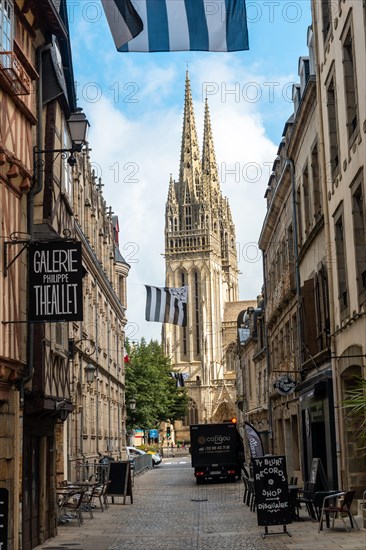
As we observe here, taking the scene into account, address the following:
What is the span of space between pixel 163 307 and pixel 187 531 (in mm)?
17676

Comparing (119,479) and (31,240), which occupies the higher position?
(31,240)

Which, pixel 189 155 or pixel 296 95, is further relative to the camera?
pixel 189 155

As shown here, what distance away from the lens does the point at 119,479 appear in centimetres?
2662

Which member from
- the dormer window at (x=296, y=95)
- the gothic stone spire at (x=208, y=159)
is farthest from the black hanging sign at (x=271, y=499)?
the gothic stone spire at (x=208, y=159)

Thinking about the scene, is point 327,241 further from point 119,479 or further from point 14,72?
point 119,479

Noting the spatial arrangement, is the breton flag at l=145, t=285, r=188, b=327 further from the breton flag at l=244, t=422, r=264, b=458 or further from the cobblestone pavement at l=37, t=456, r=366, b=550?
the breton flag at l=244, t=422, r=264, b=458

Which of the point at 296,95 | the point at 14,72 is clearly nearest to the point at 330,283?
the point at 14,72

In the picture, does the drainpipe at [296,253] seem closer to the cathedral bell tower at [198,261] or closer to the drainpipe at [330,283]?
the drainpipe at [330,283]

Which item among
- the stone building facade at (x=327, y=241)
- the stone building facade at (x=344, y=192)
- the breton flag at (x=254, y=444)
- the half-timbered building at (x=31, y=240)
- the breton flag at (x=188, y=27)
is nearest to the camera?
the breton flag at (x=188, y=27)

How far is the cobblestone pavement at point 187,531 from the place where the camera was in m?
15.4

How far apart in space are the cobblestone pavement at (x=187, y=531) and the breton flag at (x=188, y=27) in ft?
25.9

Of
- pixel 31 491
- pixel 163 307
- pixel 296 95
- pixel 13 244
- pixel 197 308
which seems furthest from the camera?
pixel 197 308

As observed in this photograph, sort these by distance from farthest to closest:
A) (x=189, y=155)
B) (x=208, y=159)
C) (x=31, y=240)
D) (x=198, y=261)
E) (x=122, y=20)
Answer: (x=208, y=159) < (x=189, y=155) < (x=198, y=261) < (x=31, y=240) < (x=122, y=20)

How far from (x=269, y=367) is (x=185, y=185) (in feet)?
359
